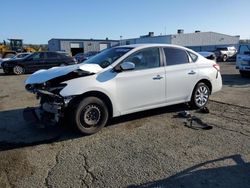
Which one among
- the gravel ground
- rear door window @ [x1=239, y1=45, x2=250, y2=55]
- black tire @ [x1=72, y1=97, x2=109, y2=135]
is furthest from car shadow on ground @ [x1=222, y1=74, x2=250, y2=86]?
black tire @ [x1=72, y1=97, x2=109, y2=135]

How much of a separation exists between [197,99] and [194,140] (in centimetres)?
231

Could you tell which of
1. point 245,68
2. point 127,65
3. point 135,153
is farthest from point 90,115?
point 245,68

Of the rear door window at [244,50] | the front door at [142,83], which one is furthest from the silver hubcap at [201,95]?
the rear door window at [244,50]

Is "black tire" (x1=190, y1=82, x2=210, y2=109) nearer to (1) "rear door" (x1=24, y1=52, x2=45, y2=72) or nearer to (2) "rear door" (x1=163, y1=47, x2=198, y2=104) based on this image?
(2) "rear door" (x1=163, y1=47, x2=198, y2=104)

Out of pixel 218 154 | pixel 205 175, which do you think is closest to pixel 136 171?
pixel 205 175

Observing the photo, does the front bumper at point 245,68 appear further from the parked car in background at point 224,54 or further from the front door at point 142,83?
the parked car in background at point 224,54

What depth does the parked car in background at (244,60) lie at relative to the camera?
14.5 meters

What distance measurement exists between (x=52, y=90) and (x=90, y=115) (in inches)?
34.1

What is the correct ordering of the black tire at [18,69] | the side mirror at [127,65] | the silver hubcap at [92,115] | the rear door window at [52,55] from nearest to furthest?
the silver hubcap at [92,115] < the side mirror at [127,65] < the black tire at [18,69] < the rear door window at [52,55]

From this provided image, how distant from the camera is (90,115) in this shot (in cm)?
555

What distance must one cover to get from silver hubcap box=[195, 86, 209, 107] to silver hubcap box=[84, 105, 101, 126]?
291 centimetres

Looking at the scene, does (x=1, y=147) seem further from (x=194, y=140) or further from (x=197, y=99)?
(x=197, y=99)

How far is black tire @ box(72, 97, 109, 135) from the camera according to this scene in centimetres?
537

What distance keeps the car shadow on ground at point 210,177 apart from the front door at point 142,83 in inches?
88.2
